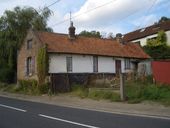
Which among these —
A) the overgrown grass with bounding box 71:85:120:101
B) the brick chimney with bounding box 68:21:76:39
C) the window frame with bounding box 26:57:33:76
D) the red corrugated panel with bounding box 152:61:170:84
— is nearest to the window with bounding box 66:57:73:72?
the brick chimney with bounding box 68:21:76:39

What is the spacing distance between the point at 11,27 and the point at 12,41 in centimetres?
193

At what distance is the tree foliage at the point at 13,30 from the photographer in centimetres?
3959

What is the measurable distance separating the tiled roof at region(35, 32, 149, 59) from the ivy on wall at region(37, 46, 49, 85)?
0.73 metres

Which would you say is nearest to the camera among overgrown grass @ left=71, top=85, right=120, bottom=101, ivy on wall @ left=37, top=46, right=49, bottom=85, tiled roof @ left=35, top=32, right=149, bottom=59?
overgrown grass @ left=71, top=85, right=120, bottom=101

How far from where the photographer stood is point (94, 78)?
3225 centimetres

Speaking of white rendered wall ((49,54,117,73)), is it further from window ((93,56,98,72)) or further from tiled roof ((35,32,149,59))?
tiled roof ((35,32,149,59))

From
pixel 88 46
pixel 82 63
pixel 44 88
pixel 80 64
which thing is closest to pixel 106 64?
pixel 88 46

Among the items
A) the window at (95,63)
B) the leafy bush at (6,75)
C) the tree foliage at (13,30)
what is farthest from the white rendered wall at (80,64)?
the leafy bush at (6,75)

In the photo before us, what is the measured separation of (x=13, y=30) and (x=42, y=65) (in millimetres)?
11252

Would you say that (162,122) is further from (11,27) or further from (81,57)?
(11,27)

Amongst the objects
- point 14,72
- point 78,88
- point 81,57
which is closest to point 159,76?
point 78,88

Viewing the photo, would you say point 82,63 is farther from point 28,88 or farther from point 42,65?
point 28,88

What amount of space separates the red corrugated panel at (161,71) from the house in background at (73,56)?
9.44m

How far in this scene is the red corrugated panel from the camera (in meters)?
23.7
